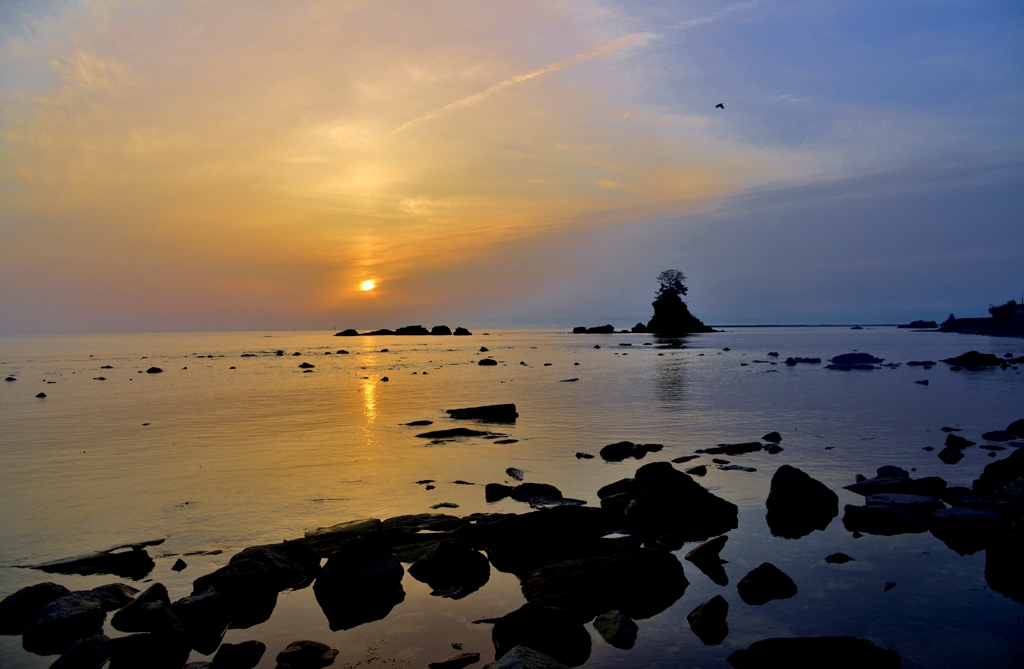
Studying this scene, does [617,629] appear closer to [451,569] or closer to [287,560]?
[451,569]

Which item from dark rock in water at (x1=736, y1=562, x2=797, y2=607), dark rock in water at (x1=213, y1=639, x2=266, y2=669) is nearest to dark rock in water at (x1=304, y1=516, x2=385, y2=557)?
dark rock in water at (x1=213, y1=639, x2=266, y2=669)

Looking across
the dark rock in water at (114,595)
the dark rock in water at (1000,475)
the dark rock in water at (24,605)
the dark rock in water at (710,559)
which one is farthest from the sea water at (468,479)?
the dark rock in water at (1000,475)

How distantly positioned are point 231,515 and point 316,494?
7.06ft

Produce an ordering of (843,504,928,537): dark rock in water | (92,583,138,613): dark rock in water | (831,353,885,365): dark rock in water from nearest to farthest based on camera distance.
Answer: (92,583,138,613): dark rock in water, (843,504,928,537): dark rock in water, (831,353,885,365): dark rock in water

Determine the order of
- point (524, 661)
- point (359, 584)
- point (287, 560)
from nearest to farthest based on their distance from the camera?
1. point (524, 661)
2. point (359, 584)
3. point (287, 560)

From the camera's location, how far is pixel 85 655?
720cm

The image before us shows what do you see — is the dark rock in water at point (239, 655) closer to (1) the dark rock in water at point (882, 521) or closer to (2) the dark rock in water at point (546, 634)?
(2) the dark rock in water at point (546, 634)

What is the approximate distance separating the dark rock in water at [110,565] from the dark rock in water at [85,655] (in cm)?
274

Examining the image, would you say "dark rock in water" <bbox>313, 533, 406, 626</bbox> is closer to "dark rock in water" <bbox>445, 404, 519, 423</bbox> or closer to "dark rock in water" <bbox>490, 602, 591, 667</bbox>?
"dark rock in water" <bbox>490, 602, 591, 667</bbox>

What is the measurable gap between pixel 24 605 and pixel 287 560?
3513 mm

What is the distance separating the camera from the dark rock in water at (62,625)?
25.6 ft

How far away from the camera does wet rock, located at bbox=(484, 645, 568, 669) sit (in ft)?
20.1

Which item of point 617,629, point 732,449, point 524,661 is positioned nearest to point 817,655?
point 617,629

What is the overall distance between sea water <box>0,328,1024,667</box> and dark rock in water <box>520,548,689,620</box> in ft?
1.01
